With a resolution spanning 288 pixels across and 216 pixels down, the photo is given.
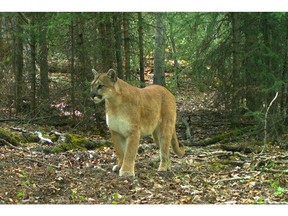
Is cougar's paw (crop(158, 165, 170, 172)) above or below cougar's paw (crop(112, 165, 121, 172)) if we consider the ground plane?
below

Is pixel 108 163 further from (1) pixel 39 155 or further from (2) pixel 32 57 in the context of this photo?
(2) pixel 32 57

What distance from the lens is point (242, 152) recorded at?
28.5 feet

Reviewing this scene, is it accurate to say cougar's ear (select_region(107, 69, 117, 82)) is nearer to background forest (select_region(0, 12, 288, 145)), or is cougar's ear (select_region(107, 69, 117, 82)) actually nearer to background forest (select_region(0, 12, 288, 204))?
background forest (select_region(0, 12, 288, 204))

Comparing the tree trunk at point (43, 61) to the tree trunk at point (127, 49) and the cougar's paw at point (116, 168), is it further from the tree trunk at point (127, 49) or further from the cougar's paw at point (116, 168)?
the cougar's paw at point (116, 168)

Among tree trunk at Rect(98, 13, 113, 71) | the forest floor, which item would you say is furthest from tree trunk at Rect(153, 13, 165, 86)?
the forest floor

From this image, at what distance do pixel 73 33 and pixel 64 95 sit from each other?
1.24m

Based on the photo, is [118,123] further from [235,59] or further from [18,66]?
[18,66]

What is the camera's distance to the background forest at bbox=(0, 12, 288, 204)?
769 centimetres

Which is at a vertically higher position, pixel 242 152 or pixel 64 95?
pixel 64 95

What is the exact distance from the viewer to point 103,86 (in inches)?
255

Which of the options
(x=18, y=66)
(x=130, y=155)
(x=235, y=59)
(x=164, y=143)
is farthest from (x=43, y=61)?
(x=130, y=155)

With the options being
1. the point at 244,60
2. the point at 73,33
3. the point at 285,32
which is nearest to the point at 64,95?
the point at 73,33

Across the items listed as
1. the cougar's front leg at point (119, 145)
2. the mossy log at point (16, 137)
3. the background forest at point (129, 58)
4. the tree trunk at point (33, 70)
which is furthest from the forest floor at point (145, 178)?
the tree trunk at point (33, 70)
